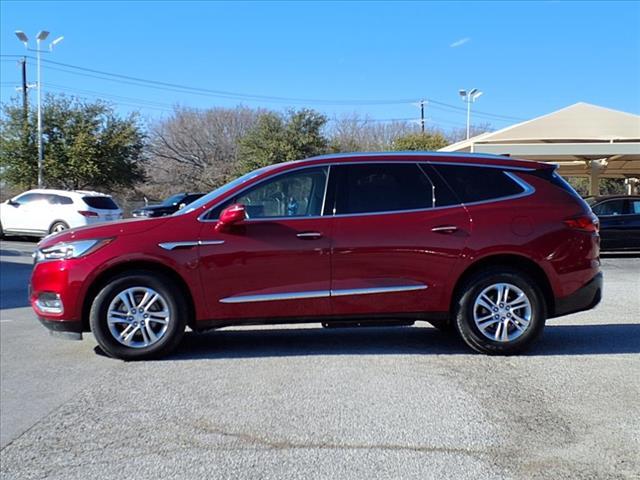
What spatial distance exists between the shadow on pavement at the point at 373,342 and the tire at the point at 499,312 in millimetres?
260

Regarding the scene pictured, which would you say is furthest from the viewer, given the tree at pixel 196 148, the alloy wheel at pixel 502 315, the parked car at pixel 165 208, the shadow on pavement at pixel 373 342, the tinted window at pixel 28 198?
the tree at pixel 196 148

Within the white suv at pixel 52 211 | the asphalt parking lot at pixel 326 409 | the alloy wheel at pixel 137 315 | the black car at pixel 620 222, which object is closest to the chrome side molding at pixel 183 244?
the alloy wheel at pixel 137 315

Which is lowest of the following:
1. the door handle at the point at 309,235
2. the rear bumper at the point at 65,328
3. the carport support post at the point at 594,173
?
the rear bumper at the point at 65,328

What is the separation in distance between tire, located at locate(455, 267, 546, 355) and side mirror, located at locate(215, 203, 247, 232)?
211cm

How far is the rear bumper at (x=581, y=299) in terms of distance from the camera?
589cm

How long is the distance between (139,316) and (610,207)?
44.1 ft

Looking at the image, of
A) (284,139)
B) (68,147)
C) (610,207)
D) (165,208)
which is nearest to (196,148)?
(284,139)

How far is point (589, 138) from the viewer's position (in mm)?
22953

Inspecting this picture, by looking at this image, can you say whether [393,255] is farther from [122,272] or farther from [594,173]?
[594,173]

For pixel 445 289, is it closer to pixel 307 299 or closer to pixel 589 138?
pixel 307 299

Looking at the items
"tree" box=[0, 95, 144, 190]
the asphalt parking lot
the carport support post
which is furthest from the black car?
"tree" box=[0, 95, 144, 190]

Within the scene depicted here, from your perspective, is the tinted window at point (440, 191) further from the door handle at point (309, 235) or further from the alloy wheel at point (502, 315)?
the door handle at point (309, 235)

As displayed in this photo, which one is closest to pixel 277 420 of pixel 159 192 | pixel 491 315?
pixel 491 315

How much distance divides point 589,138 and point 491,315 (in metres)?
19.5
